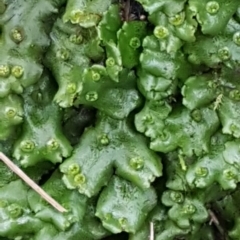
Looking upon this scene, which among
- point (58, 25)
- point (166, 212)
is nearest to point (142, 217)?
point (166, 212)

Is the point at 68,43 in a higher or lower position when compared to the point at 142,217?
higher

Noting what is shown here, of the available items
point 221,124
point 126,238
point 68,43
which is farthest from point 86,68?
point 126,238

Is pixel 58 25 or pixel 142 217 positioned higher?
pixel 58 25

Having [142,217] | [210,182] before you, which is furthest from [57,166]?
[210,182]

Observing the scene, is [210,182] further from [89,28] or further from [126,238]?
[89,28]

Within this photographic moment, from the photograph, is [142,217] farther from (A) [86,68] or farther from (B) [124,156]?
(A) [86,68]

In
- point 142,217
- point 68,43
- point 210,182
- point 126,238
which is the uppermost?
point 68,43

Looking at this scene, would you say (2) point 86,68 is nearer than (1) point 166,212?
Yes
